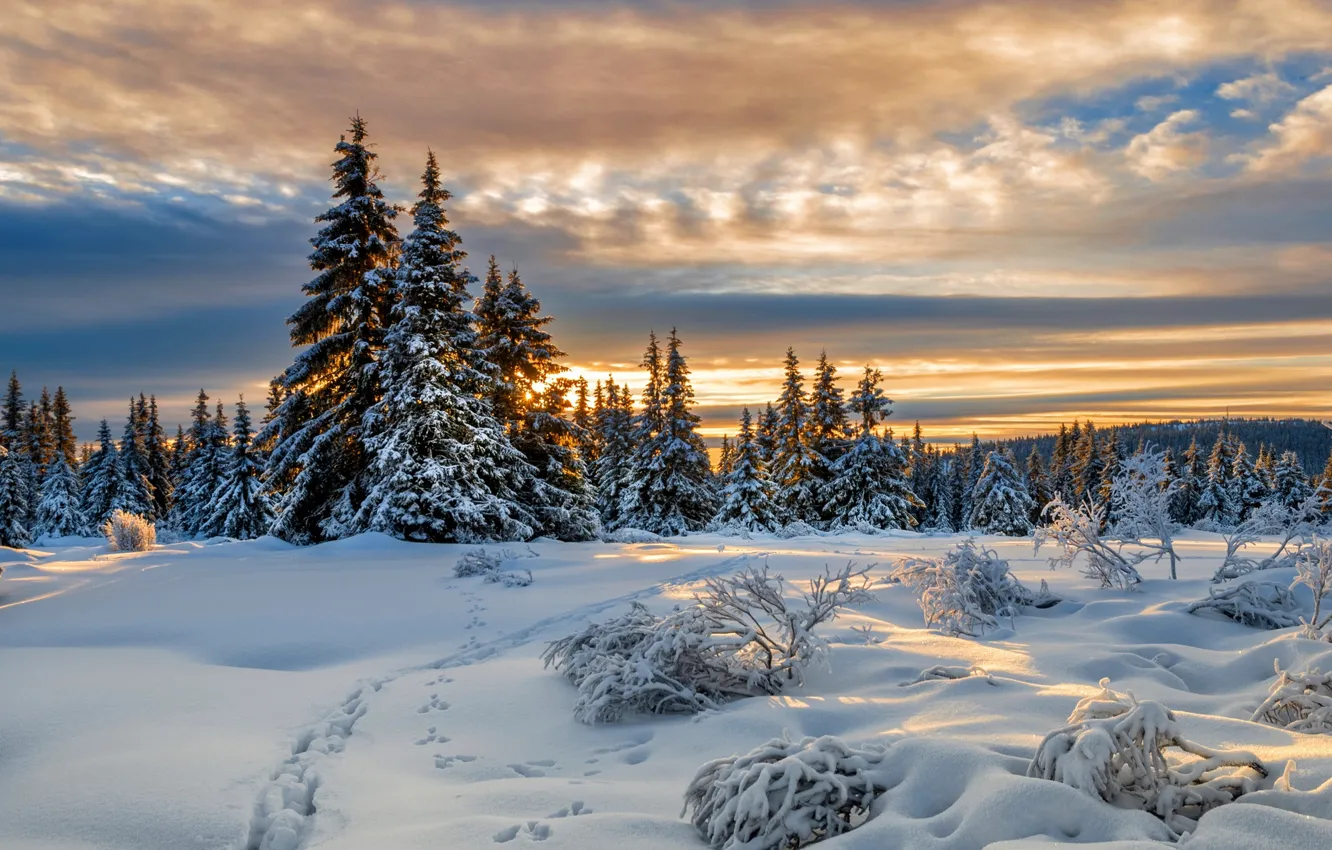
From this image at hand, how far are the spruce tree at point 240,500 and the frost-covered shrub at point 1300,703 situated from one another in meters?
39.5

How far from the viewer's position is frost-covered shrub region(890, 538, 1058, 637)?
745cm

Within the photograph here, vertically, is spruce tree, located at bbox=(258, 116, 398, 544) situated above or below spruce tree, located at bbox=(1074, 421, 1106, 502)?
above

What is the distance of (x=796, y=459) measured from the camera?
33.1 meters

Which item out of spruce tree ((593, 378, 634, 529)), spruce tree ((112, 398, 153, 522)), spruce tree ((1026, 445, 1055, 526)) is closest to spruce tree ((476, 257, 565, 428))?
spruce tree ((593, 378, 634, 529))

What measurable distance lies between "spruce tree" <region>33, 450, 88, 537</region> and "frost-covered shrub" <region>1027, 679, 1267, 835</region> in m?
52.6

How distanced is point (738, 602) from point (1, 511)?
4349cm

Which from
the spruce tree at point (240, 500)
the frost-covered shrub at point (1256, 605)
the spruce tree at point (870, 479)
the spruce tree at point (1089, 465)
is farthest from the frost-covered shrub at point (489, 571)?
the spruce tree at point (1089, 465)

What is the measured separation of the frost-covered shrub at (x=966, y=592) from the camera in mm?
7453

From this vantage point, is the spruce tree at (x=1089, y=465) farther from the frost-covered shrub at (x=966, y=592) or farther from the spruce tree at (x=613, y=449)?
the frost-covered shrub at (x=966, y=592)

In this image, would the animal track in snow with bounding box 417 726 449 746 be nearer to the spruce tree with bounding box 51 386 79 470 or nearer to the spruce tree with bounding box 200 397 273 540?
the spruce tree with bounding box 200 397 273 540

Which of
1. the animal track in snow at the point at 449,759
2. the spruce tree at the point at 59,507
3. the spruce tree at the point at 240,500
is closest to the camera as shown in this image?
the animal track in snow at the point at 449,759

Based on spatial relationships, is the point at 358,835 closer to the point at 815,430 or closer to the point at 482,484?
the point at 482,484

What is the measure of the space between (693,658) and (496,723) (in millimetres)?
1613

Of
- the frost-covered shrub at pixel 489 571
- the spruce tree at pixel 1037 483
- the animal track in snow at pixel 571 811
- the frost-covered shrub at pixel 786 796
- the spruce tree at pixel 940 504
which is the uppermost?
the frost-covered shrub at pixel 786 796
